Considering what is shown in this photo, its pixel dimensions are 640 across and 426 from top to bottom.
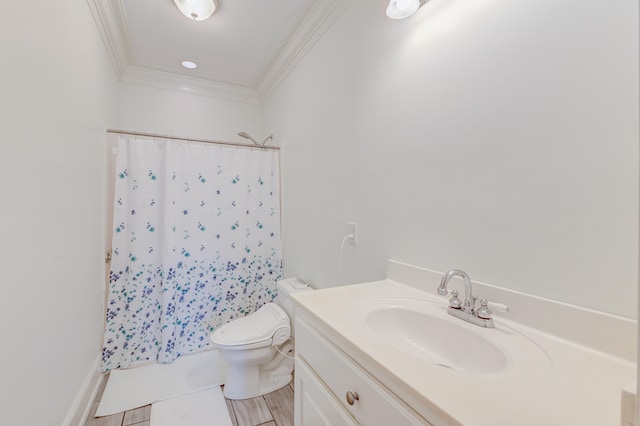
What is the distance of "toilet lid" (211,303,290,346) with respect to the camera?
1.66 metres

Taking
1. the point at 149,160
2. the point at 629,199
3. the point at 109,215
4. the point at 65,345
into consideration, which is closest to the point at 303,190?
the point at 149,160

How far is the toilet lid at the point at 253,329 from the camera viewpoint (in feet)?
5.45

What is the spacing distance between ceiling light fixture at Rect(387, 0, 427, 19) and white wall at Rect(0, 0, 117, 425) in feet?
4.24

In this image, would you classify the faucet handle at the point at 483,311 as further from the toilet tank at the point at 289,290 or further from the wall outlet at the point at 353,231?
the toilet tank at the point at 289,290

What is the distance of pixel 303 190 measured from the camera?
213 centimetres

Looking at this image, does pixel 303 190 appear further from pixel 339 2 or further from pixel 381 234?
pixel 339 2

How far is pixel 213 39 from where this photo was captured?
2.13m

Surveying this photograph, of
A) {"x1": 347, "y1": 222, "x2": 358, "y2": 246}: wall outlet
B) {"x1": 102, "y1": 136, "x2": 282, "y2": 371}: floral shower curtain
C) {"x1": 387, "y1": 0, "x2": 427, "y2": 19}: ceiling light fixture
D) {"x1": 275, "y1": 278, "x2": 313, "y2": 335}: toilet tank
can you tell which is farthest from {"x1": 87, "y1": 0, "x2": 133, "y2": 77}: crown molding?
{"x1": 275, "y1": 278, "x2": 313, "y2": 335}: toilet tank

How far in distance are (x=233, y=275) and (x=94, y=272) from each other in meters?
0.92

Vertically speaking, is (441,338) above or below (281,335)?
above

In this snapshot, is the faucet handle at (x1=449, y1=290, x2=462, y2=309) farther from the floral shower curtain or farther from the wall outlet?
the floral shower curtain

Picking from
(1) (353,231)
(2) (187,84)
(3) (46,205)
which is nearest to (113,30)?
(2) (187,84)

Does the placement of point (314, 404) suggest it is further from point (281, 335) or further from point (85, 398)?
point (85, 398)

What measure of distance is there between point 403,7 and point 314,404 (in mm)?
1509
